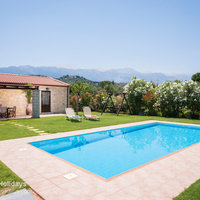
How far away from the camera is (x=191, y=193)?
11.8 ft

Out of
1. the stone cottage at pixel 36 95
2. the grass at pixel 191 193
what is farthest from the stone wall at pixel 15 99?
the grass at pixel 191 193

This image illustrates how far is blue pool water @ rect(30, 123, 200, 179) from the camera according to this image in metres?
6.39

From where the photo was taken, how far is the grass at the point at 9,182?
12.2ft

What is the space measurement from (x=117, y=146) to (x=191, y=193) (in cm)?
507

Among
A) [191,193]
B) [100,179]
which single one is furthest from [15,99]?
[191,193]

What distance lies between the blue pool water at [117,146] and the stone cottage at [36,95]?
26.4 ft

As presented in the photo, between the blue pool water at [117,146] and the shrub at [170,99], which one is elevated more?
the shrub at [170,99]

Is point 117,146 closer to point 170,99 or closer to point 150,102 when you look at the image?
point 170,99

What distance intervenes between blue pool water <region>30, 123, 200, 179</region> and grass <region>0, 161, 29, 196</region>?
229 cm

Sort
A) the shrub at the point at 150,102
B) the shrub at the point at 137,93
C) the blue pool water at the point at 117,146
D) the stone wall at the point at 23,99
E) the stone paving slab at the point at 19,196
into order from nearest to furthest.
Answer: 1. the stone paving slab at the point at 19,196
2. the blue pool water at the point at 117,146
3. the stone wall at the point at 23,99
4. the shrub at the point at 150,102
5. the shrub at the point at 137,93

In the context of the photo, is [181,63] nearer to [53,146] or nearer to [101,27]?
[101,27]

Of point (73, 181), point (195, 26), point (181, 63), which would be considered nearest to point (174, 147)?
point (73, 181)

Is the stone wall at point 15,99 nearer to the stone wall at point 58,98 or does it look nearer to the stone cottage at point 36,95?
the stone cottage at point 36,95

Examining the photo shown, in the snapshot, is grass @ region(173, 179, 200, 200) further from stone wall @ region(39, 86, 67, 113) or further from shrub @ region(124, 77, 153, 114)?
stone wall @ region(39, 86, 67, 113)
